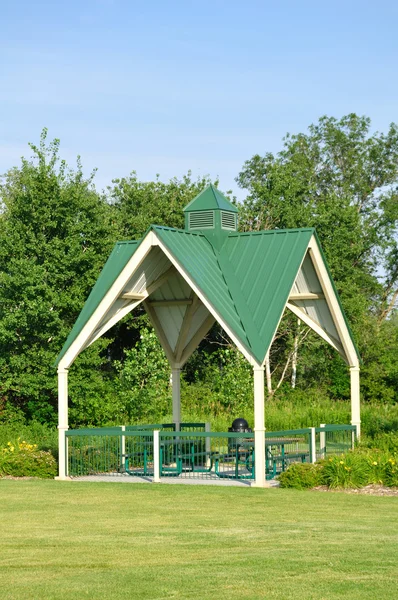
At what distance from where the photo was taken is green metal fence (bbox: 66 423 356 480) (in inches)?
751

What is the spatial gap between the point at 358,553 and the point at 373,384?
104ft

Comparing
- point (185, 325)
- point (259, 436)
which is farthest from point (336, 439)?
point (185, 325)

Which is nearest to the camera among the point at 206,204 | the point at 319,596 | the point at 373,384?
the point at 319,596

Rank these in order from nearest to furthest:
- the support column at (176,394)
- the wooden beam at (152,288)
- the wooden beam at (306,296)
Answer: the wooden beam at (152,288)
the wooden beam at (306,296)
the support column at (176,394)

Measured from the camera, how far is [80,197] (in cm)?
3222

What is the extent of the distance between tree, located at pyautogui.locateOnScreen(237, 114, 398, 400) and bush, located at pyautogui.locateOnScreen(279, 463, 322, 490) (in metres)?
26.0

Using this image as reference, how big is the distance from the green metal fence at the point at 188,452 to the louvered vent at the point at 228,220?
4.48m

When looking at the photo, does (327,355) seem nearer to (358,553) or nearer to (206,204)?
(206,204)

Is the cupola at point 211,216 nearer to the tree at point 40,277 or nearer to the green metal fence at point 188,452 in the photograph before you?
the green metal fence at point 188,452

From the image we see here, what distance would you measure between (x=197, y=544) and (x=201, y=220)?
11076 mm

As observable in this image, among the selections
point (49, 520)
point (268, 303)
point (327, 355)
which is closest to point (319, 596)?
point (49, 520)

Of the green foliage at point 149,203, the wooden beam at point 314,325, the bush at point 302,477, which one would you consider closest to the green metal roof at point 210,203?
the wooden beam at point 314,325

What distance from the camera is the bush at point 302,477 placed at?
1705cm

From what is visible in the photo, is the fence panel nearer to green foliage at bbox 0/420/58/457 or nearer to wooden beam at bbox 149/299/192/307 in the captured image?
wooden beam at bbox 149/299/192/307
